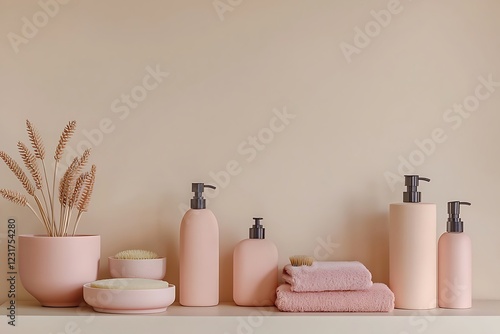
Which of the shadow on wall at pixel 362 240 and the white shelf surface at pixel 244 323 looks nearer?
the white shelf surface at pixel 244 323

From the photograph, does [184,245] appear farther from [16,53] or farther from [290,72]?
[16,53]

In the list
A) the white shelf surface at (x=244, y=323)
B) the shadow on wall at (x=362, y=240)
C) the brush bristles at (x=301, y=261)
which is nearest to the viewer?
the white shelf surface at (x=244, y=323)

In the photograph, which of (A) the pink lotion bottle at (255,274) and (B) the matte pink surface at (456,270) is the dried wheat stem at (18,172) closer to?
(A) the pink lotion bottle at (255,274)

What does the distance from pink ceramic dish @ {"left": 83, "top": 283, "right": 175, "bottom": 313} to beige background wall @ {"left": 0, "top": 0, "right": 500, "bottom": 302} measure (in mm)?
161

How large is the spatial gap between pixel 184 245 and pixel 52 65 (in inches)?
16.8

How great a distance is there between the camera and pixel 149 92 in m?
1.39

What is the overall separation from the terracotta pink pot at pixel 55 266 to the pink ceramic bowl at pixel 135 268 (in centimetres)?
5

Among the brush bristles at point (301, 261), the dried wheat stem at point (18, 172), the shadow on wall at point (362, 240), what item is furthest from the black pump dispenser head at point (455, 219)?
the dried wheat stem at point (18, 172)

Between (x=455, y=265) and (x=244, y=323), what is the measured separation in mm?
396

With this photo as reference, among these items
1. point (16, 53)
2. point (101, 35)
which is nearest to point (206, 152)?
point (101, 35)

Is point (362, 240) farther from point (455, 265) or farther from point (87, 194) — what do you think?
point (87, 194)

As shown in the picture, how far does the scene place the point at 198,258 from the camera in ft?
4.25

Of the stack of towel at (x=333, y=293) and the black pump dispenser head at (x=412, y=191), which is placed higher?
the black pump dispenser head at (x=412, y=191)

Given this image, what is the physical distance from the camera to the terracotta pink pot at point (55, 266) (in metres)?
1.24
